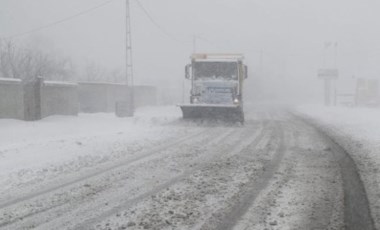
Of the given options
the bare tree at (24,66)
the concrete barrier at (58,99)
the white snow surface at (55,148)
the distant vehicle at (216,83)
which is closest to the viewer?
the white snow surface at (55,148)

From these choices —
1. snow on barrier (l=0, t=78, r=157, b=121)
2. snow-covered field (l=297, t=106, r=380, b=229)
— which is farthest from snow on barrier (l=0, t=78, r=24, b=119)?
→ snow-covered field (l=297, t=106, r=380, b=229)

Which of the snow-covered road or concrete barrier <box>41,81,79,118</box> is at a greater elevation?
concrete barrier <box>41,81,79,118</box>

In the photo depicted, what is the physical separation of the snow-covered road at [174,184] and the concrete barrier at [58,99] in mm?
9939

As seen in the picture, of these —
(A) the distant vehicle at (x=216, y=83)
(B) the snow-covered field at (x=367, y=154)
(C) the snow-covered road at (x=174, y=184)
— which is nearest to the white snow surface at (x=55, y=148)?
(C) the snow-covered road at (x=174, y=184)

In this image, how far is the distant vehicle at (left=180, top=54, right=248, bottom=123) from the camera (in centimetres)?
2170

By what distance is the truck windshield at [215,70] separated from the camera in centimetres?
2216

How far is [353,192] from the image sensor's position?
23.9ft

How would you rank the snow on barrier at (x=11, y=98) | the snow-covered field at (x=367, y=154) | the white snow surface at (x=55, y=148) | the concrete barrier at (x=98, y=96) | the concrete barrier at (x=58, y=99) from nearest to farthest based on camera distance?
1. the snow-covered field at (x=367, y=154)
2. the white snow surface at (x=55, y=148)
3. the snow on barrier at (x=11, y=98)
4. the concrete barrier at (x=58, y=99)
5. the concrete barrier at (x=98, y=96)

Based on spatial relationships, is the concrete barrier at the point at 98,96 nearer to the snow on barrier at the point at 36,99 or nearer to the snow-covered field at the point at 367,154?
the snow on barrier at the point at 36,99

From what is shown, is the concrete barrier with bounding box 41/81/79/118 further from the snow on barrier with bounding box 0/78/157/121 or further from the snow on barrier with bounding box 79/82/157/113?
the snow on barrier with bounding box 79/82/157/113

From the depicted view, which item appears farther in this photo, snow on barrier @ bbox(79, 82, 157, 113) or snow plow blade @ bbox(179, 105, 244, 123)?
snow on barrier @ bbox(79, 82, 157, 113)

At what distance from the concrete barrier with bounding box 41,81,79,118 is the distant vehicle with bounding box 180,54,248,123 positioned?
7034mm

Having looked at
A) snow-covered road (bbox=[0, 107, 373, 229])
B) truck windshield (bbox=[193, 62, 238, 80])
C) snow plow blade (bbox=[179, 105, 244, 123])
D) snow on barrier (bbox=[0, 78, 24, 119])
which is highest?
truck windshield (bbox=[193, 62, 238, 80])

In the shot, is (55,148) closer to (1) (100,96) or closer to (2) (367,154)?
(2) (367,154)
